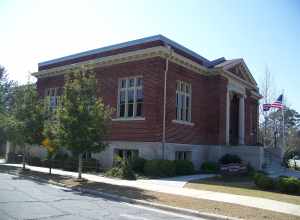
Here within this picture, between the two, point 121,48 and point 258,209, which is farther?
point 121,48

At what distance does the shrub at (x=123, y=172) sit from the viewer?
1885 cm

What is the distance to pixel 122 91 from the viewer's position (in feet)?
80.0

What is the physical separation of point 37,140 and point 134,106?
21.4ft

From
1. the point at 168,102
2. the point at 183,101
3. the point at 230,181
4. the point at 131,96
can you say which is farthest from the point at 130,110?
the point at 230,181

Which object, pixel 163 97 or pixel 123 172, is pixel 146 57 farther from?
pixel 123 172

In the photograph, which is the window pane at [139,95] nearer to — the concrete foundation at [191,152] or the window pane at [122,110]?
the window pane at [122,110]

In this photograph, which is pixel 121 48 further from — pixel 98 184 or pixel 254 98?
pixel 254 98

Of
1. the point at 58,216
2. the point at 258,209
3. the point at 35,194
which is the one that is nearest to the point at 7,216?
the point at 58,216

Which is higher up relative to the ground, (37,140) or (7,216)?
(37,140)

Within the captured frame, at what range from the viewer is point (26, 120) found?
864 inches

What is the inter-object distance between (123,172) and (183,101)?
7985 mm

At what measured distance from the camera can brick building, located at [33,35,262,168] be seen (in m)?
22.2

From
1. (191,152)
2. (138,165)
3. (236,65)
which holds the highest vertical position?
(236,65)

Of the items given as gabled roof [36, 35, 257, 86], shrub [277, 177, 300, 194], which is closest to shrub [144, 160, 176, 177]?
shrub [277, 177, 300, 194]
